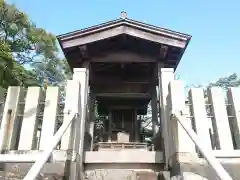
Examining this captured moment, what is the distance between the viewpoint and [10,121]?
525cm

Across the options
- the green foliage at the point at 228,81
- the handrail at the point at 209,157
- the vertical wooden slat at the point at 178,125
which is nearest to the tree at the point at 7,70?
the vertical wooden slat at the point at 178,125

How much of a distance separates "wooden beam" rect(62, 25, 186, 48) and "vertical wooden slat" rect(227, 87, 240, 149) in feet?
5.38

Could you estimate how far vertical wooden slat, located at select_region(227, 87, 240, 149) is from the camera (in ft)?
17.3

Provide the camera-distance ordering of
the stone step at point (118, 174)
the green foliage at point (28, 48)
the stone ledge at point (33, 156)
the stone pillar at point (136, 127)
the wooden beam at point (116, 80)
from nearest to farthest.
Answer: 1. the stone ledge at point (33, 156)
2. the stone step at point (118, 174)
3. the wooden beam at point (116, 80)
4. the stone pillar at point (136, 127)
5. the green foliage at point (28, 48)

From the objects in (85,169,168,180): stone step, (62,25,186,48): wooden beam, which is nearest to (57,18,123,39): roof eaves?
(62,25,186,48): wooden beam

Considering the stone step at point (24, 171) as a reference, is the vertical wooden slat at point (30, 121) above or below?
above

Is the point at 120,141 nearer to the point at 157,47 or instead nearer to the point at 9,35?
the point at 157,47

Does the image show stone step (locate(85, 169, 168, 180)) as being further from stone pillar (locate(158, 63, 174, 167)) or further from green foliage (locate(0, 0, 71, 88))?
green foliage (locate(0, 0, 71, 88))

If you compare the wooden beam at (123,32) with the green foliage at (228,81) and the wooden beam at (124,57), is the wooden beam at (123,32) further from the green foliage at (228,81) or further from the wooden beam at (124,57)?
the green foliage at (228,81)

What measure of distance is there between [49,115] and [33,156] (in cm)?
85

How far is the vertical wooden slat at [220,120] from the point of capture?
5109 mm

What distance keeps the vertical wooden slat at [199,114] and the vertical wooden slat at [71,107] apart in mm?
2313

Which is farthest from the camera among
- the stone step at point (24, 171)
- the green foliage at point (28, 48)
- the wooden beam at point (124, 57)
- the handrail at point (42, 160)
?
the green foliage at point (28, 48)

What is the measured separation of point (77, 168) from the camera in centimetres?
503
